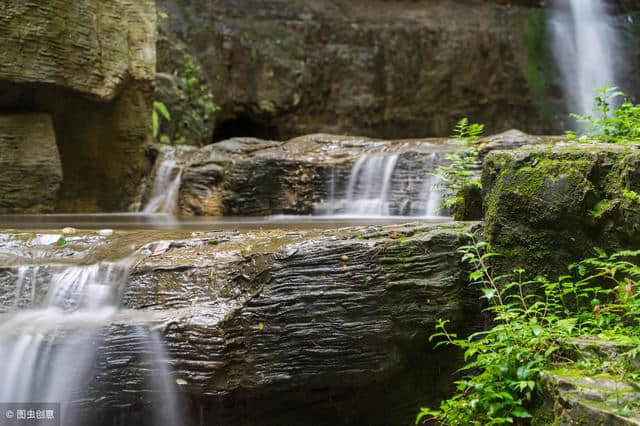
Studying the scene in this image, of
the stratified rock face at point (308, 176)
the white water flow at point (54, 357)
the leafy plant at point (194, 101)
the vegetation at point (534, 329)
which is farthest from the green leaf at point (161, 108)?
the vegetation at point (534, 329)

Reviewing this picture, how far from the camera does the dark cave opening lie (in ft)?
46.8

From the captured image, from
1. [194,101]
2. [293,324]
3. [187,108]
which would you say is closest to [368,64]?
[194,101]

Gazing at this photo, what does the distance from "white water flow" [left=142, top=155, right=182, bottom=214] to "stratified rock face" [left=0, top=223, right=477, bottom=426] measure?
4.81 meters

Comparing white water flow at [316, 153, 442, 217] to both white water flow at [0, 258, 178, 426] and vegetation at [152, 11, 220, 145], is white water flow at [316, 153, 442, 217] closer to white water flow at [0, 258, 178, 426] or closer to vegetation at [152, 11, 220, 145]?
white water flow at [0, 258, 178, 426]

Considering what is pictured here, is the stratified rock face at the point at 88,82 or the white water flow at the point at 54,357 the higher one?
the stratified rock face at the point at 88,82

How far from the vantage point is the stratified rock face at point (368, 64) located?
1369cm

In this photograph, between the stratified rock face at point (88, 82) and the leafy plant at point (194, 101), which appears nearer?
the stratified rock face at point (88, 82)

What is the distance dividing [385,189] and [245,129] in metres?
7.74

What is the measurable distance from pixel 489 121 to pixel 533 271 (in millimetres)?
12574

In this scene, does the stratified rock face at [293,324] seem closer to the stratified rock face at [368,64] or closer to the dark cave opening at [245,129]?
the stratified rock face at [368,64]

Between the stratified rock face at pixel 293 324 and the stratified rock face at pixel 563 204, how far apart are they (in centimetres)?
35

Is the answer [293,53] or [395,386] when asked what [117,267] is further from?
[293,53]

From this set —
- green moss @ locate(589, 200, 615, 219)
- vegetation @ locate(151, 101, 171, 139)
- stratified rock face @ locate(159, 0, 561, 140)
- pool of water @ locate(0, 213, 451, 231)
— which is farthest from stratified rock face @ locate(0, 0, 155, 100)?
green moss @ locate(589, 200, 615, 219)

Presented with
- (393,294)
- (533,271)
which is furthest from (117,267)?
(533,271)
